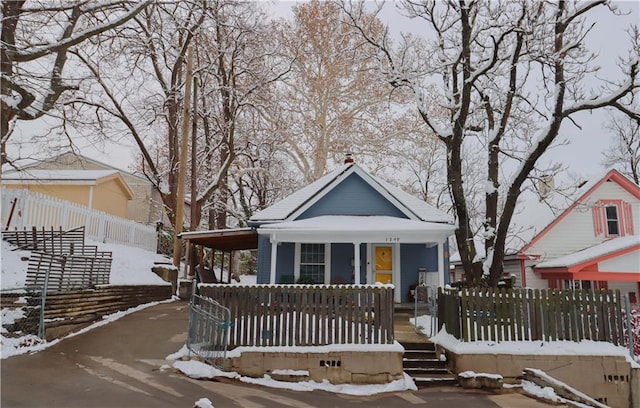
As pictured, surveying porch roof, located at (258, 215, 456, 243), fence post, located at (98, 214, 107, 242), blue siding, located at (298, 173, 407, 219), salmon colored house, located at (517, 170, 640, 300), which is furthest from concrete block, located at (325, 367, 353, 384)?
salmon colored house, located at (517, 170, 640, 300)

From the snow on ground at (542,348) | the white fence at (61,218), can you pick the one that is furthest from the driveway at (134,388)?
the white fence at (61,218)

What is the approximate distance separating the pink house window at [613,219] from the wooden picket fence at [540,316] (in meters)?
11.8

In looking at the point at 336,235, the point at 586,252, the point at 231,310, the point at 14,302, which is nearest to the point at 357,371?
the point at 231,310

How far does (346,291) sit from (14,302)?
7.04 meters

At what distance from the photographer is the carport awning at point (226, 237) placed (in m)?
14.5

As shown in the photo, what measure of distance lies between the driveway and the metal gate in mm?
658

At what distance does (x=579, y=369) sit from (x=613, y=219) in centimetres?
1363

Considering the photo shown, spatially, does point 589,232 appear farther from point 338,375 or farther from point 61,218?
point 61,218

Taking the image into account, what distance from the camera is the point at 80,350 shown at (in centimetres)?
864

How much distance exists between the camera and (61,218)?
1529cm

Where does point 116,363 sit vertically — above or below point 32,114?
below

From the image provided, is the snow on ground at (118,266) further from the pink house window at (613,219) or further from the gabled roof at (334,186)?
the pink house window at (613,219)

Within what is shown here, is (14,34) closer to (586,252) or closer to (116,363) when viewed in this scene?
(116,363)

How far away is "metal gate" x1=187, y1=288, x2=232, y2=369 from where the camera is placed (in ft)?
26.8
